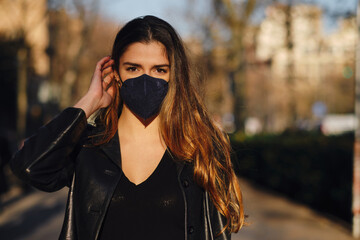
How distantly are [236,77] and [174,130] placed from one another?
14781 mm

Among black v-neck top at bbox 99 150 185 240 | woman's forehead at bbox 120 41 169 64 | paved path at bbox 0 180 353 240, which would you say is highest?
woman's forehead at bbox 120 41 169 64

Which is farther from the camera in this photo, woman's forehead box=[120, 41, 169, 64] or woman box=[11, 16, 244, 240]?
woman's forehead box=[120, 41, 169, 64]

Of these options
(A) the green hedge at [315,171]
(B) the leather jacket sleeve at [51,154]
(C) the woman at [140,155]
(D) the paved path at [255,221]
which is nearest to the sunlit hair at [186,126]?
(C) the woman at [140,155]

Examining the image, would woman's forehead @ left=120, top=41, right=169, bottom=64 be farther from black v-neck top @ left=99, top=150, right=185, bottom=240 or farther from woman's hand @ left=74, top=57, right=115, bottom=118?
black v-neck top @ left=99, top=150, right=185, bottom=240

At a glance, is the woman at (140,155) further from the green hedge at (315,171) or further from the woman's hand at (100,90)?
the green hedge at (315,171)

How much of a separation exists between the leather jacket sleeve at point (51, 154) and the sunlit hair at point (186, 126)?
175 millimetres

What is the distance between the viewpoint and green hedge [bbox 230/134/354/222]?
7703 millimetres

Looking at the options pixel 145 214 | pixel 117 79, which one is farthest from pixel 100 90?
pixel 145 214

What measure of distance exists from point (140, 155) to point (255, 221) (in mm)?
5971

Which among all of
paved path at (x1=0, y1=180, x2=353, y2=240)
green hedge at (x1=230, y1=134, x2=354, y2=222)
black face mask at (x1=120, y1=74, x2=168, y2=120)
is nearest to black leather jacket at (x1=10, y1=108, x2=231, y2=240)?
black face mask at (x1=120, y1=74, x2=168, y2=120)

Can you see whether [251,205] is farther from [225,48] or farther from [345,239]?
[225,48]

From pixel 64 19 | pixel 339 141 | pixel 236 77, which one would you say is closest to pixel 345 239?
pixel 339 141

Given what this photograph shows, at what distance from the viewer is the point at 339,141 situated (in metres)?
8.45

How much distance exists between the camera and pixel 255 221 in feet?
25.6
